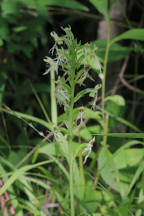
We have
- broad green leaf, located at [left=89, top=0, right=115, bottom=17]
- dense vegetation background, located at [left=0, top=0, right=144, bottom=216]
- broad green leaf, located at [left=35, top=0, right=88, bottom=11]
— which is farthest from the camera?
broad green leaf, located at [left=35, top=0, right=88, bottom=11]

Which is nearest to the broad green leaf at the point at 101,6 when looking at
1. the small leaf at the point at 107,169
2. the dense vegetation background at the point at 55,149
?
the dense vegetation background at the point at 55,149

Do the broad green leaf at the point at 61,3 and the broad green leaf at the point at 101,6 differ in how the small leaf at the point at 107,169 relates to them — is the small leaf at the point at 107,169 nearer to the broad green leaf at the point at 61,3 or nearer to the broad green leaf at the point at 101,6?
the broad green leaf at the point at 101,6

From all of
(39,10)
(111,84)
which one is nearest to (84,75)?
(39,10)

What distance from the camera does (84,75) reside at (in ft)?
2.28

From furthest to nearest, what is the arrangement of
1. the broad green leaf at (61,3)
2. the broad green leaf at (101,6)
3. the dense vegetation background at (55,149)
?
the broad green leaf at (61,3) < the broad green leaf at (101,6) < the dense vegetation background at (55,149)

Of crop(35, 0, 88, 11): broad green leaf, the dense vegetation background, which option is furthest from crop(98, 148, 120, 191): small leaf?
crop(35, 0, 88, 11): broad green leaf

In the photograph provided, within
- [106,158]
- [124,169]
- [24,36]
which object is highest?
[24,36]

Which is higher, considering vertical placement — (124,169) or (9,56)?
(9,56)

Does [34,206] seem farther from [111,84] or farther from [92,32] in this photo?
Answer: [92,32]

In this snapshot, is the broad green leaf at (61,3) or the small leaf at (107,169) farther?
the broad green leaf at (61,3)

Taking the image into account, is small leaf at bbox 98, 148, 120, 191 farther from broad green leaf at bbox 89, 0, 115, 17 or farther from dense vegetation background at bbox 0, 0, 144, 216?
broad green leaf at bbox 89, 0, 115, 17

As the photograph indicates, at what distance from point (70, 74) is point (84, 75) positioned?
39 mm

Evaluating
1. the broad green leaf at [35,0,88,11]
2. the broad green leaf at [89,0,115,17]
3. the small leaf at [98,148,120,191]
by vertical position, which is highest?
the broad green leaf at [35,0,88,11]

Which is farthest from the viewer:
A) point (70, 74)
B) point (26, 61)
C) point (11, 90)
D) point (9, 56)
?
point (26, 61)
